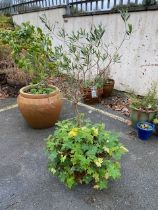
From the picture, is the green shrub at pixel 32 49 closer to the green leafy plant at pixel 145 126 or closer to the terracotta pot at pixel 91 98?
the terracotta pot at pixel 91 98

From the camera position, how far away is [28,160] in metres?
2.69

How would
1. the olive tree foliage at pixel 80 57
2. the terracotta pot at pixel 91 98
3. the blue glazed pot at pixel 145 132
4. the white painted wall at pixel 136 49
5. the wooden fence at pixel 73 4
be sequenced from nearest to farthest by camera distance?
1. the olive tree foliage at pixel 80 57
2. the blue glazed pot at pixel 145 132
3. the white painted wall at pixel 136 49
4. the terracotta pot at pixel 91 98
5. the wooden fence at pixel 73 4

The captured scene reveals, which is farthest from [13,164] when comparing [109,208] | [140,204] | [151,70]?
[151,70]

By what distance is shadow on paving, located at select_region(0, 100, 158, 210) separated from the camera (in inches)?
80.6

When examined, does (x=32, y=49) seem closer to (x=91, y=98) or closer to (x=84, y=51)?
(x=84, y=51)

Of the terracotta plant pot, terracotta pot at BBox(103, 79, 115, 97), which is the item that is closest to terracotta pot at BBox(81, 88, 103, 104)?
terracotta pot at BBox(103, 79, 115, 97)

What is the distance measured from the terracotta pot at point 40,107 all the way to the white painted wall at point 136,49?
1.69 m

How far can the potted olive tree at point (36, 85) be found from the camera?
3168 mm

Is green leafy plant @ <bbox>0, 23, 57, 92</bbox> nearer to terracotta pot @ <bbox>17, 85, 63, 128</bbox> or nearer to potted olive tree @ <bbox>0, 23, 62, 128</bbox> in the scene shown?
potted olive tree @ <bbox>0, 23, 62, 128</bbox>

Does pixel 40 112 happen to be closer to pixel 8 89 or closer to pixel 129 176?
pixel 129 176

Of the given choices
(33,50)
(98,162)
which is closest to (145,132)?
(98,162)

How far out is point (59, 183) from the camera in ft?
7.55

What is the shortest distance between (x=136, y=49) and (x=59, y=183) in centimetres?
288

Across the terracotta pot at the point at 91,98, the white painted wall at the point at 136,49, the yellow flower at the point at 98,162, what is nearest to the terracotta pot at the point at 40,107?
the terracotta pot at the point at 91,98
